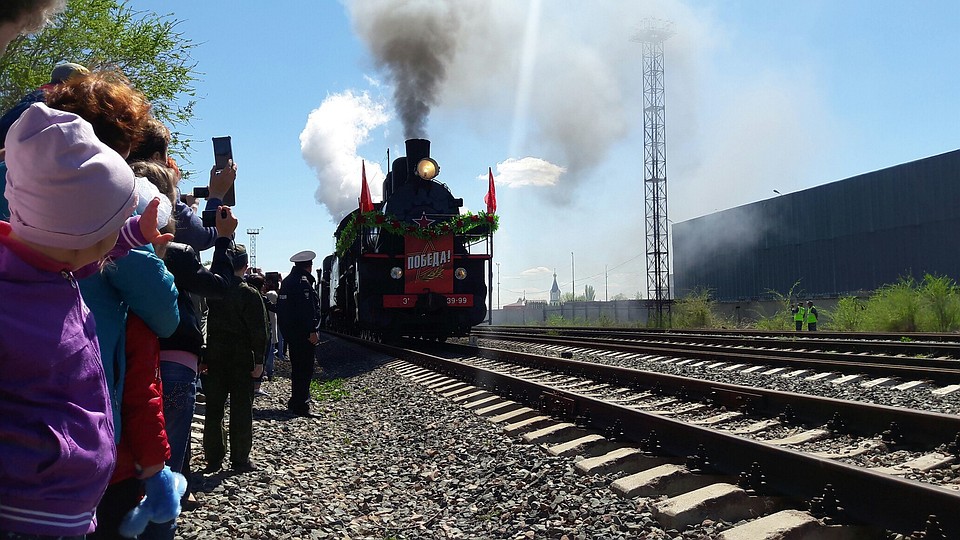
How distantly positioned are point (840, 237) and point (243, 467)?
1421 inches

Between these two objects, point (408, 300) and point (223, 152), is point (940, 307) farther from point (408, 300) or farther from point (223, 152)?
point (223, 152)

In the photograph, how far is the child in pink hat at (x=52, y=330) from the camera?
1212 millimetres

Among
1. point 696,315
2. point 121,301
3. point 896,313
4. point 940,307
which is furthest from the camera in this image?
point 696,315

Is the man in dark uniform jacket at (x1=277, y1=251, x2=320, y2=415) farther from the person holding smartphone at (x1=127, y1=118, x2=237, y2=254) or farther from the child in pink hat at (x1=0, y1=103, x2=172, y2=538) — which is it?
the child in pink hat at (x1=0, y1=103, x2=172, y2=538)

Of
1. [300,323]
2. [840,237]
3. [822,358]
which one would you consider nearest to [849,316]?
[822,358]

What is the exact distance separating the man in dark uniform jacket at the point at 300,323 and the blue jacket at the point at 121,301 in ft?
17.9

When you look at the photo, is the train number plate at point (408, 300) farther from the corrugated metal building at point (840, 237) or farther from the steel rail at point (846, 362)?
the corrugated metal building at point (840, 237)

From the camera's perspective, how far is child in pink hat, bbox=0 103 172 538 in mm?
1212

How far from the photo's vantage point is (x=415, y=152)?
14992 millimetres

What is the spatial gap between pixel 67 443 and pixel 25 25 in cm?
87

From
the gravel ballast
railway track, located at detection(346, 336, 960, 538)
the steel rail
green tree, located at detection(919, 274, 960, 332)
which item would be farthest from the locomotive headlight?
green tree, located at detection(919, 274, 960, 332)

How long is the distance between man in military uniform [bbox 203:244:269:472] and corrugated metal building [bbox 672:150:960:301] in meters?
32.2

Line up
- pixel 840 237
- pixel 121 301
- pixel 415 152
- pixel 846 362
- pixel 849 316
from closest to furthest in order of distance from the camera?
pixel 121 301 < pixel 846 362 < pixel 415 152 < pixel 849 316 < pixel 840 237

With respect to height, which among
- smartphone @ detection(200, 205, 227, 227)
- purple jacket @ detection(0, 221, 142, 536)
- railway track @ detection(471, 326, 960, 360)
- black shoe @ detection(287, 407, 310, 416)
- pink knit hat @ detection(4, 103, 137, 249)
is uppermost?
smartphone @ detection(200, 205, 227, 227)
